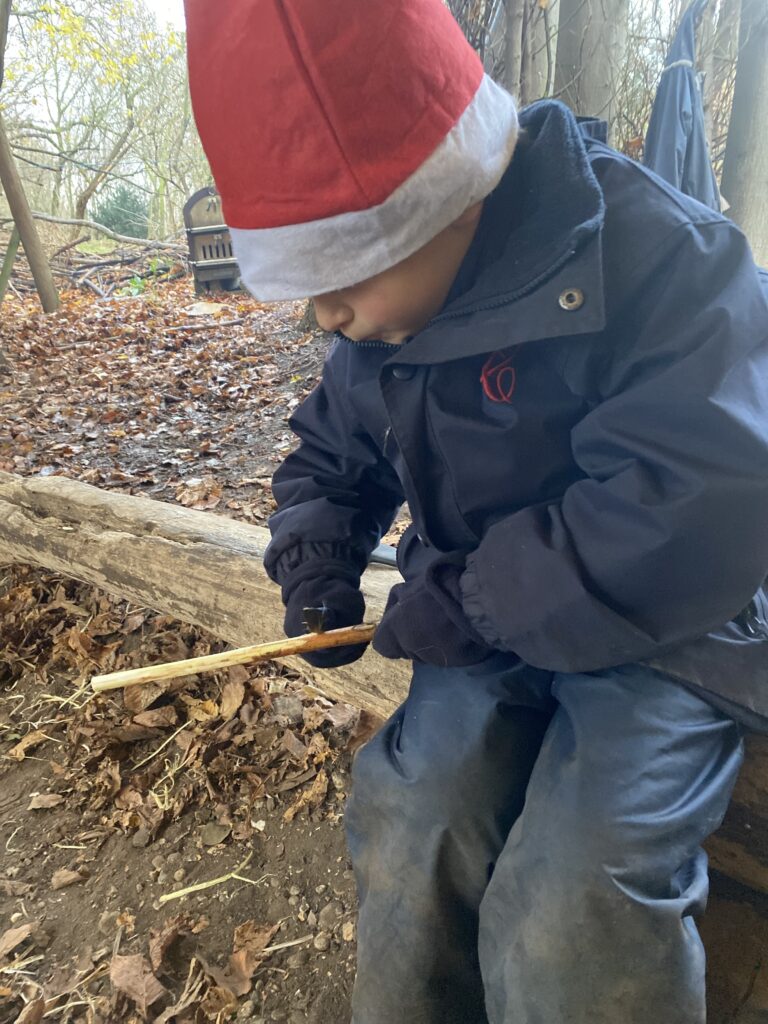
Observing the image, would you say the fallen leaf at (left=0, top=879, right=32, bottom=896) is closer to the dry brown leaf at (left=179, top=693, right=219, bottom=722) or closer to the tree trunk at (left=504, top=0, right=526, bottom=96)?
the dry brown leaf at (left=179, top=693, right=219, bottom=722)

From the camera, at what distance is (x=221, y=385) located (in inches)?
229

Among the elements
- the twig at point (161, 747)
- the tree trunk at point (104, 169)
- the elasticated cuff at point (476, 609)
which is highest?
the tree trunk at point (104, 169)

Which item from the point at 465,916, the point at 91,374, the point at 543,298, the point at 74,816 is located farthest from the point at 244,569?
the point at 91,374

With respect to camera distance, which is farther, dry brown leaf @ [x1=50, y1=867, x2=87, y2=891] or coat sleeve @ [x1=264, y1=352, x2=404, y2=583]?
dry brown leaf @ [x1=50, y1=867, x2=87, y2=891]

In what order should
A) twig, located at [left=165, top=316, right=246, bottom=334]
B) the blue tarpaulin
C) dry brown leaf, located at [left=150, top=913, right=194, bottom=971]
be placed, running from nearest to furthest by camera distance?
dry brown leaf, located at [left=150, top=913, right=194, bottom=971] < the blue tarpaulin < twig, located at [left=165, top=316, right=246, bottom=334]

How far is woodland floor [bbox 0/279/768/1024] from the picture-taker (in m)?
1.68

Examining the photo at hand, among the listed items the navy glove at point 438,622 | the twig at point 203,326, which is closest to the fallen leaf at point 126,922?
the navy glove at point 438,622

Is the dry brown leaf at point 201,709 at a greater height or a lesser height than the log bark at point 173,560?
lesser

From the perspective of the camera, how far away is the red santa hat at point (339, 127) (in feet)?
3.26

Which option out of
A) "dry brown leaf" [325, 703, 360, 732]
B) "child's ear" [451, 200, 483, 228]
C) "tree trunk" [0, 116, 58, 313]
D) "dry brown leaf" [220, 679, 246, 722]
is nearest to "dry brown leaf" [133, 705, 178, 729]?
"dry brown leaf" [220, 679, 246, 722]

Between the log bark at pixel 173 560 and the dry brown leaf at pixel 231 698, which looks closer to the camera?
the log bark at pixel 173 560

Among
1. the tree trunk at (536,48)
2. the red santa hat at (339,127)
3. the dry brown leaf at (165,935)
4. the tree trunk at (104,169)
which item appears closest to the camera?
the red santa hat at (339,127)

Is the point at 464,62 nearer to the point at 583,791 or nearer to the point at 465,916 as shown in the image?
the point at 583,791

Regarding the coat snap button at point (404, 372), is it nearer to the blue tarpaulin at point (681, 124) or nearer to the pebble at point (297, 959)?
the pebble at point (297, 959)
